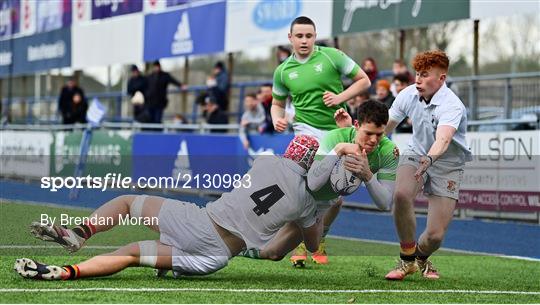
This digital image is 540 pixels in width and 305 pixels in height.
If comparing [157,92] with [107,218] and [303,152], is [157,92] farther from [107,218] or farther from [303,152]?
[107,218]

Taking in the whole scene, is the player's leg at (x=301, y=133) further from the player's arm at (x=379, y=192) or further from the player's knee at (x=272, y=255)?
the player's arm at (x=379, y=192)

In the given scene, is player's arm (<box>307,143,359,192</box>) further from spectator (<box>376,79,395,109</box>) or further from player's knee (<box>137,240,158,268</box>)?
spectator (<box>376,79,395,109</box>)

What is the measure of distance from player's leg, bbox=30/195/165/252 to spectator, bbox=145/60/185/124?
45.8ft

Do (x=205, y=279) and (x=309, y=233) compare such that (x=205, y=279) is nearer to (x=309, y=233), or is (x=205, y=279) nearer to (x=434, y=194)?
(x=309, y=233)

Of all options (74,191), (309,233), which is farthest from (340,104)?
(74,191)

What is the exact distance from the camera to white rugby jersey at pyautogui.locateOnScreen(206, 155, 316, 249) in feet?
27.8

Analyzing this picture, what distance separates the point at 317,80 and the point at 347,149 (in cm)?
217

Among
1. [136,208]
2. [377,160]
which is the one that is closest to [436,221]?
[377,160]

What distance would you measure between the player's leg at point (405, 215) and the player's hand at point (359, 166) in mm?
1456

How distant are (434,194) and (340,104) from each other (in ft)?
3.80

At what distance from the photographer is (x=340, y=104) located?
10.2 m

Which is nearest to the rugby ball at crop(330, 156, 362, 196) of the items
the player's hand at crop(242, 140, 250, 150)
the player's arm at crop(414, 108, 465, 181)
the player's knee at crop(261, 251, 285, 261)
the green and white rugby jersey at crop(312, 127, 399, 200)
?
the green and white rugby jersey at crop(312, 127, 399, 200)

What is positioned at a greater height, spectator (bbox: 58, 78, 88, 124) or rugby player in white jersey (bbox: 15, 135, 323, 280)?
spectator (bbox: 58, 78, 88, 124)

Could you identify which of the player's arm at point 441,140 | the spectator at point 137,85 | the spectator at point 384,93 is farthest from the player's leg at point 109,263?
the spectator at point 137,85
